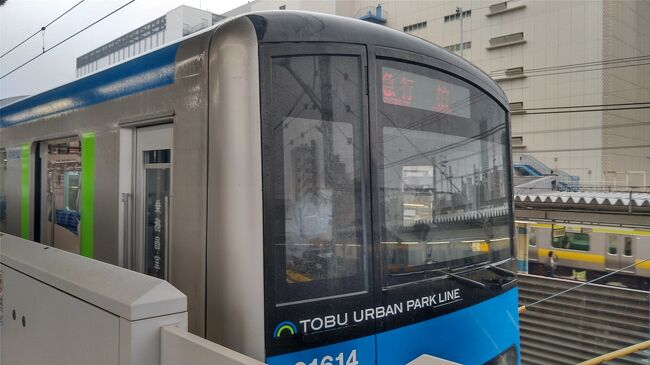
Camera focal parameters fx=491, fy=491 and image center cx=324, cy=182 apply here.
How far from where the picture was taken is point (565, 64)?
93.5ft

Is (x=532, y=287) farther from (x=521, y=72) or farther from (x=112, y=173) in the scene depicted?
(x=521, y=72)

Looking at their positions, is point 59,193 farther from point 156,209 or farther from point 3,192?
point 156,209

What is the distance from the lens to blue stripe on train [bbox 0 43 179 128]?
94.0 inches

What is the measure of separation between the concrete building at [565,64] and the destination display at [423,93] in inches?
1001

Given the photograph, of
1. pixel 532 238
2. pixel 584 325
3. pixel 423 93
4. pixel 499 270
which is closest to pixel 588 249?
pixel 532 238

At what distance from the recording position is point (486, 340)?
2779 millimetres

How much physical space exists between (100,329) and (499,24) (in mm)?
33005

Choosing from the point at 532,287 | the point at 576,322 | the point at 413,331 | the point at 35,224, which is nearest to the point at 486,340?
the point at 413,331

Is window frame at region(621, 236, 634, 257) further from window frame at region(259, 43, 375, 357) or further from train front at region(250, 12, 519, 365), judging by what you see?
window frame at region(259, 43, 375, 357)

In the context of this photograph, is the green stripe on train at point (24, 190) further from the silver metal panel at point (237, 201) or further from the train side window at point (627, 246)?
the train side window at point (627, 246)

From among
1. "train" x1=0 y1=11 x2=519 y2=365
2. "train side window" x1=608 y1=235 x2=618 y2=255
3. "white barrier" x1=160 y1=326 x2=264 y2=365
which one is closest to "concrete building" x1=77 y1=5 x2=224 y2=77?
"train" x1=0 y1=11 x2=519 y2=365

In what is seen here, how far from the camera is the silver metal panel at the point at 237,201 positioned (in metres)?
Result: 1.83

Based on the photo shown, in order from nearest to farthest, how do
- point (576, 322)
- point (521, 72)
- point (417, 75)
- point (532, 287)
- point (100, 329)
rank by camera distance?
point (100, 329)
point (417, 75)
point (576, 322)
point (532, 287)
point (521, 72)

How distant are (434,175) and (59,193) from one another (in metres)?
2.81
